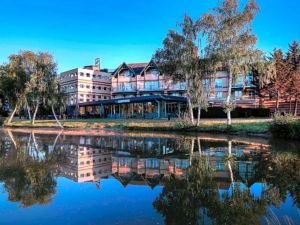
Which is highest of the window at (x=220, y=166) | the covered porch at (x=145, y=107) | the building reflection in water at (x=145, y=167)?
the covered porch at (x=145, y=107)

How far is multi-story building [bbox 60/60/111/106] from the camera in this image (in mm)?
67812

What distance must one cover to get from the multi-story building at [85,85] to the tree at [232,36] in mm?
47108

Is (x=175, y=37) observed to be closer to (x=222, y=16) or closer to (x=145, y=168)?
(x=222, y=16)

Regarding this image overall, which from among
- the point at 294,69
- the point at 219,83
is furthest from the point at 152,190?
the point at 219,83

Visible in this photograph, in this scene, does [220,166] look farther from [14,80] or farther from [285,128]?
[14,80]

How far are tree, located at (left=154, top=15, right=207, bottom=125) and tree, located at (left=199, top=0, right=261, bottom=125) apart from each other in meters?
1.17

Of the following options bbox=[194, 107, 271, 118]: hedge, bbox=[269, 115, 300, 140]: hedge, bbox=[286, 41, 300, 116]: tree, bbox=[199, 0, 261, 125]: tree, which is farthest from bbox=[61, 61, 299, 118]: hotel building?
bbox=[269, 115, 300, 140]: hedge

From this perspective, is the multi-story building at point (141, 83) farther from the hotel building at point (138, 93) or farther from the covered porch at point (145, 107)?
the covered porch at point (145, 107)

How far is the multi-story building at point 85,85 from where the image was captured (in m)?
67.8

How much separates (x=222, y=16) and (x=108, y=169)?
19.1 metres

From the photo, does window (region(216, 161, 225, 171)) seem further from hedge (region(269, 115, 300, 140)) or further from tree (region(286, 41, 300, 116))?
tree (region(286, 41, 300, 116))

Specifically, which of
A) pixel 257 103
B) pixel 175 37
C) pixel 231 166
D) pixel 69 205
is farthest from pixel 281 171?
pixel 257 103

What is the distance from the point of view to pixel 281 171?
8414mm

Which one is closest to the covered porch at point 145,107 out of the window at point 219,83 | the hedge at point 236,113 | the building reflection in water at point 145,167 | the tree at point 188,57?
the hedge at point 236,113
